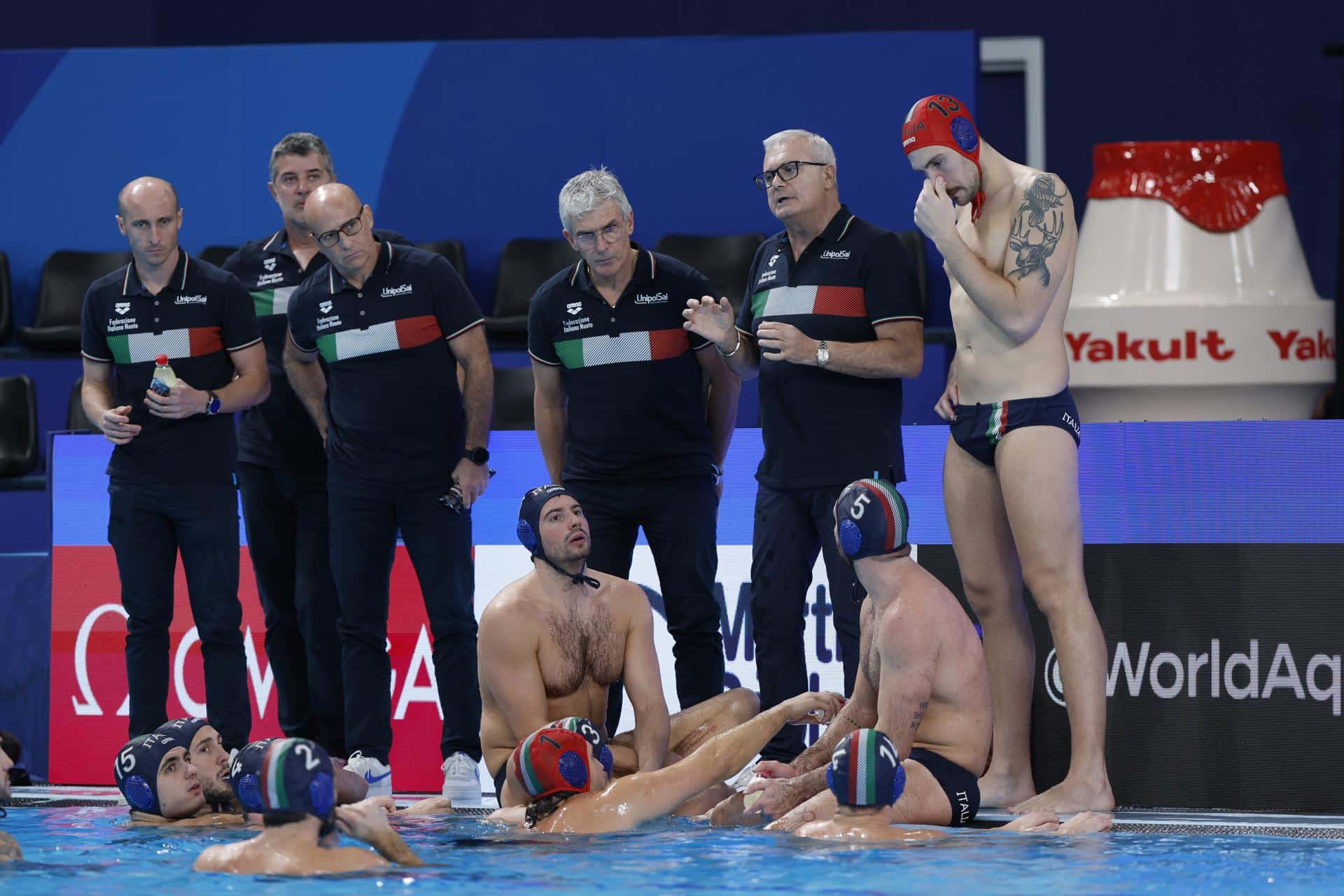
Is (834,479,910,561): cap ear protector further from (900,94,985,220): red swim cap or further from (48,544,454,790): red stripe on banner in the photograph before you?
(48,544,454,790): red stripe on banner

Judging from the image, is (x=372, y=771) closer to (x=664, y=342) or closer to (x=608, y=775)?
(x=608, y=775)

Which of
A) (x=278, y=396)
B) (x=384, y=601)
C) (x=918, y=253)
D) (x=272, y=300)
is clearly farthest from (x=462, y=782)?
(x=918, y=253)

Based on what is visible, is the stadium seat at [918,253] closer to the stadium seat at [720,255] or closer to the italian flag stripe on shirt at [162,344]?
the stadium seat at [720,255]

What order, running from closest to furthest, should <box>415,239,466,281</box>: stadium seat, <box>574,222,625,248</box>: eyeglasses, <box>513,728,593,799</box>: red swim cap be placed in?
<box>513,728,593,799</box>: red swim cap
<box>574,222,625,248</box>: eyeglasses
<box>415,239,466,281</box>: stadium seat

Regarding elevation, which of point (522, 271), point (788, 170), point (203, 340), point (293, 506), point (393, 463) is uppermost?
point (522, 271)

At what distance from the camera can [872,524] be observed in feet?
17.1

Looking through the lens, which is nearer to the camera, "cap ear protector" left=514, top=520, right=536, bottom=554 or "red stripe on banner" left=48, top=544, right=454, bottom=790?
"cap ear protector" left=514, top=520, right=536, bottom=554

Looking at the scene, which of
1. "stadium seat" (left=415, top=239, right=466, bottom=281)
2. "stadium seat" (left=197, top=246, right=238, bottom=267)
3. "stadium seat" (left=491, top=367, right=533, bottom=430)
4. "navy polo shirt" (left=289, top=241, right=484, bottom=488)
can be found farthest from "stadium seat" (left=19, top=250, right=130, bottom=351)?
"navy polo shirt" (left=289, top=241, right=484, bottom=488)

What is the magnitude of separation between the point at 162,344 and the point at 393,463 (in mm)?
1010

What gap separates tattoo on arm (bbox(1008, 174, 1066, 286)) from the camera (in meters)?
5.44

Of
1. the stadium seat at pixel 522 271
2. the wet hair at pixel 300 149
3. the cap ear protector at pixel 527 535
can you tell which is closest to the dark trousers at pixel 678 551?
the cap ear protector at pixel 527 535

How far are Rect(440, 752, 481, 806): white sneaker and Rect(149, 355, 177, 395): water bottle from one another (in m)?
1.70

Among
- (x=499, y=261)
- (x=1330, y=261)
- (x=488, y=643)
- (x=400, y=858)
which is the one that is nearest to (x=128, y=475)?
(x=488, y=643)

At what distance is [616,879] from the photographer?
184 inches
